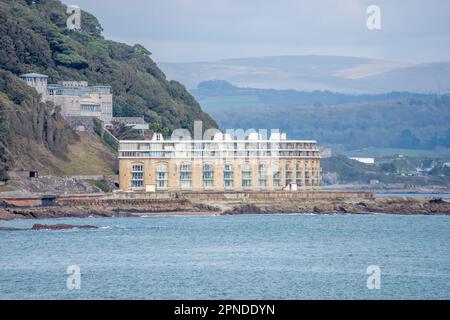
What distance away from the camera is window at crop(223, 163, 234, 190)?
152 metres

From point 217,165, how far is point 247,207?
851 centimetres

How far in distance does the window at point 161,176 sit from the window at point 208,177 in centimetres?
386

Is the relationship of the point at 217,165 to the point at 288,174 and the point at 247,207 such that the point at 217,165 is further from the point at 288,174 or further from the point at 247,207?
the point at 247,207

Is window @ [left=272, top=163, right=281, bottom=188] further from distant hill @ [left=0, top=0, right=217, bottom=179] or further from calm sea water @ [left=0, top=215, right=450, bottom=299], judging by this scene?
calm sea water @ [left=0, top=215, right=450, bottom=299]

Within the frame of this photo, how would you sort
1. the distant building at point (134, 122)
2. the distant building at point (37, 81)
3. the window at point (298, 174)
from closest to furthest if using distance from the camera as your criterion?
the window at point (298, 174) → the distant building at point (37, 81) → the distant building at point (134, 122)

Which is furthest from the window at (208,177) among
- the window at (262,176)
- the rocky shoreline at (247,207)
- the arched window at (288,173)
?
the arched window at (288,173)

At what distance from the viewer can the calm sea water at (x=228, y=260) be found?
7706cm

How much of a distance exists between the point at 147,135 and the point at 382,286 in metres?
102

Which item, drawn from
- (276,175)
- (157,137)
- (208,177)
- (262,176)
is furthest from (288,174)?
(157,137)

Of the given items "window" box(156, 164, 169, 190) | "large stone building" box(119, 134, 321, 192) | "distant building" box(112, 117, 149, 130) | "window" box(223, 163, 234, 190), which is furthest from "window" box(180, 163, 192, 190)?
"distant building" box(112, 117, 149, 130)

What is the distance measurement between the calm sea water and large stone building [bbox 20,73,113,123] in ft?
162

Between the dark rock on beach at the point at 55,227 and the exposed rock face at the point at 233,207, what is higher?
the exposed rock face at the point at 233,207

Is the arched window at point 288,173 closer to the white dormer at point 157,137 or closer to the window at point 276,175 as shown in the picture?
the window at point 276,175
